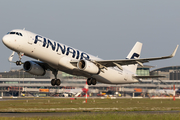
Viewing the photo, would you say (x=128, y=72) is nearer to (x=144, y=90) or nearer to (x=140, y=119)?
(x=140, y=119)

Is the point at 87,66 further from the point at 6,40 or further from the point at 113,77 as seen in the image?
the point at 6,40

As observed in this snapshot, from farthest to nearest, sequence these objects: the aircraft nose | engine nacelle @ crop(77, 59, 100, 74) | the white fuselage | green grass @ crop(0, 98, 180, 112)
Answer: green grass @ crop(0, 98, 180, 112)
engine nacelle @ crop(77, 59, 100, 74)
the white fuselage
the aircraft nose

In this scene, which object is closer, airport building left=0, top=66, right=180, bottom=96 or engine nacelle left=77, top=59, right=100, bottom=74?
engine nacelle left=77, top=59, right=100, bottom=74

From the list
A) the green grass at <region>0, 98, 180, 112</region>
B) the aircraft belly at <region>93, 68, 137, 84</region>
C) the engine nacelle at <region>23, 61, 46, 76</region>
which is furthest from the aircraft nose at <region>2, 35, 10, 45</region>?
the green grass at <region>0, 98, 180, 112</region>

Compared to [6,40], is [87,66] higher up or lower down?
lower down

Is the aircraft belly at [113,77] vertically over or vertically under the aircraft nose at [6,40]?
under

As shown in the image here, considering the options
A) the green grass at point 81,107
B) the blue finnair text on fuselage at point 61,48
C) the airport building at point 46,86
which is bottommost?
the green grass at point 81,107

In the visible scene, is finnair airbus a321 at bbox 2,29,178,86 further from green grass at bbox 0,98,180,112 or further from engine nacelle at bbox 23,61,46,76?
green grass at bbox 0,98,180,112

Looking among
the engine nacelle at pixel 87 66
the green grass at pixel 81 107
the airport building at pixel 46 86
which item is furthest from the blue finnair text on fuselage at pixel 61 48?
the airport building at pixel 46 86

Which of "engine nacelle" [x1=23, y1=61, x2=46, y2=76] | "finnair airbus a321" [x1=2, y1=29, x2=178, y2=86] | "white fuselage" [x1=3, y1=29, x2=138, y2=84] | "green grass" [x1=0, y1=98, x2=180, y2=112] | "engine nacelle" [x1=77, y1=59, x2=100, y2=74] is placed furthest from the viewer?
"green grass" [x1=0, y1=98, x2=180, y2=112]

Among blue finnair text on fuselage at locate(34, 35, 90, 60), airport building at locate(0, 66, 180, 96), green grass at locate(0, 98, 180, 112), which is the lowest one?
green grass at locate(0, 98, 180, 112)

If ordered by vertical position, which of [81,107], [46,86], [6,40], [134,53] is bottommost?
[81,107]

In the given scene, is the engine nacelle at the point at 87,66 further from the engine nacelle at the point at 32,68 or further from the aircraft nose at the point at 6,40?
the aircraft nose at the point at 6,40

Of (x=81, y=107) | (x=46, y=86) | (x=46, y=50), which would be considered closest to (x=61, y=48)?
(x=46, y=50)
